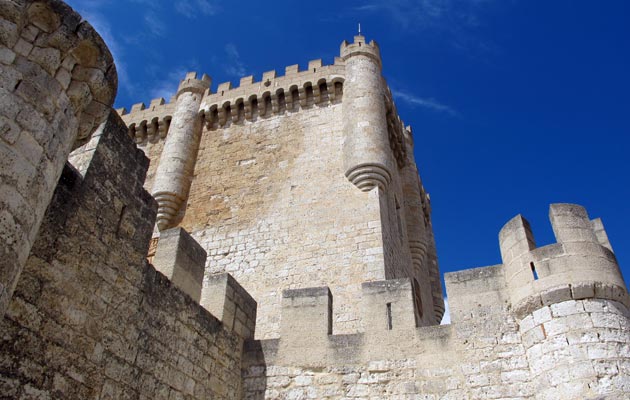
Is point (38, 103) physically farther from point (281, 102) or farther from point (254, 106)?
point (254, 106)

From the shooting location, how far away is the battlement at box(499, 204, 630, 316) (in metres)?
4.86

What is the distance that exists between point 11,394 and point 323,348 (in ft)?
9.94

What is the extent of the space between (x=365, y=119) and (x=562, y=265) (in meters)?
7.00

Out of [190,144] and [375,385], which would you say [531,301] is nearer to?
[375,385]

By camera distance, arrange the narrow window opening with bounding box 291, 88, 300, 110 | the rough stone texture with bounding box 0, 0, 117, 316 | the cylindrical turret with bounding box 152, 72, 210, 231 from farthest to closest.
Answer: the narrow window opening with bounding box 291, 88, 300, 110
the cylindrical turret with bounding box 152, 72, 210, 231
the rough stone texture with bounding box 0, 0, 117, 316

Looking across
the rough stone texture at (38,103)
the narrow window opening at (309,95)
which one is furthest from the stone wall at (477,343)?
the narrow window opening at (309,95)

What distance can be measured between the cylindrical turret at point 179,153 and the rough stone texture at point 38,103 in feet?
28.0

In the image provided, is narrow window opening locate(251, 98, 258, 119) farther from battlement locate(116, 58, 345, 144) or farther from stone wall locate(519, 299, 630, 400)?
stone wall locate(519, 299, 630, 400)

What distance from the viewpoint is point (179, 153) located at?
12.9m

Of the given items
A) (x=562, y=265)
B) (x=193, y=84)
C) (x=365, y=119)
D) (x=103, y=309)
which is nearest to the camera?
(x=103, y=309)

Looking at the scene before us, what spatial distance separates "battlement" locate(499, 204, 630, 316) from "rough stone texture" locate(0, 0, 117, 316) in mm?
3799

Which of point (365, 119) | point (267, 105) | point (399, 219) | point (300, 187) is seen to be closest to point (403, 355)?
point (300, 187)

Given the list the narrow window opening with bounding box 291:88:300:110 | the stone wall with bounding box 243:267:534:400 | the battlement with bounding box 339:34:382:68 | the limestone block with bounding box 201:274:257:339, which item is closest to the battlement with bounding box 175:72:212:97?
the narrow window opening with bounding box 291:88:300:110

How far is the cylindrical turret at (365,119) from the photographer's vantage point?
1073 centimetres
